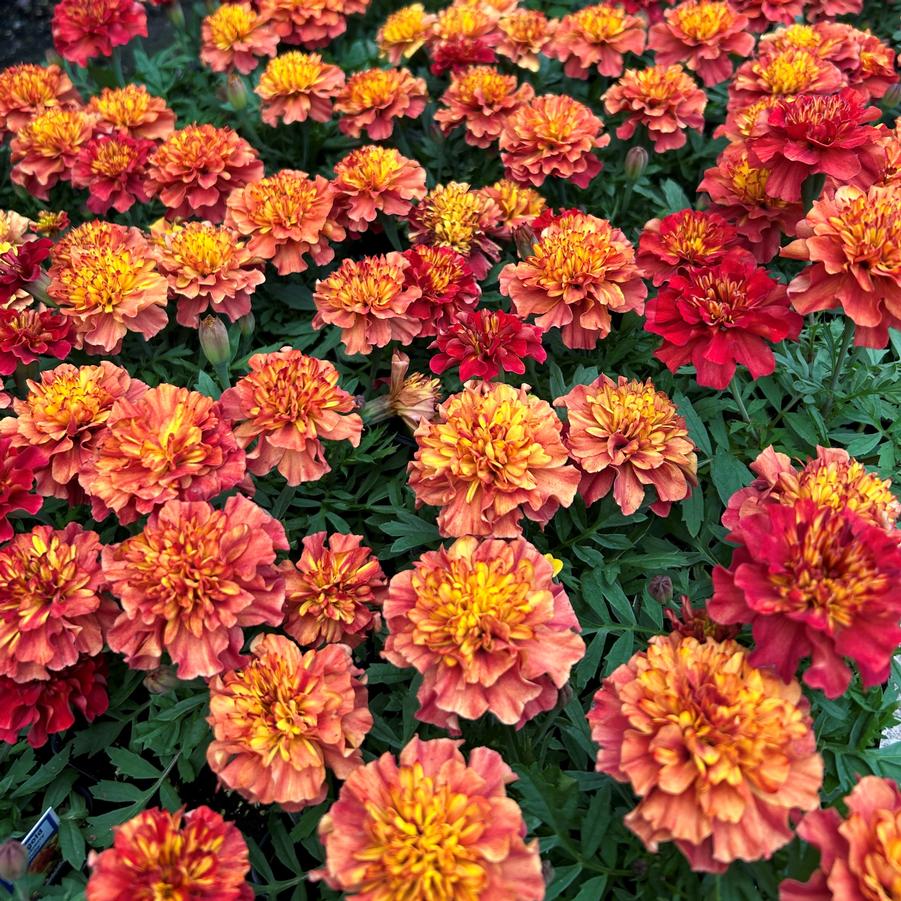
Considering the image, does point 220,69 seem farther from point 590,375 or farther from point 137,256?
point 590,375

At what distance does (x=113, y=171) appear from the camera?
2.48m

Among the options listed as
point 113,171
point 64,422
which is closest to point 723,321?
point 64,422

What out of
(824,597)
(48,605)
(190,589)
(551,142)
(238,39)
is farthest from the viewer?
(238,39)

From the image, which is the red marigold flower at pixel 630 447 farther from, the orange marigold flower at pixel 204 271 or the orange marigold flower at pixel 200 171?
the orange marigold flower at pixel 200 171

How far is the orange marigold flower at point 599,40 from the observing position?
2781mm

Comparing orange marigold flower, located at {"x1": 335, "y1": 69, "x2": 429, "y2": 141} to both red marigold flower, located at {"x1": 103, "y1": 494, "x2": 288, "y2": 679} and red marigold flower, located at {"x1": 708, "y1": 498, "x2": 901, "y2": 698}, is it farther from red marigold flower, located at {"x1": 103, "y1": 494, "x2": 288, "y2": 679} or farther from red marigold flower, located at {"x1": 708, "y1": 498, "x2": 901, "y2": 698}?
red marigold flower, located at {"x1": 708, "y1": 498, "x2": 901, "y2": 698}

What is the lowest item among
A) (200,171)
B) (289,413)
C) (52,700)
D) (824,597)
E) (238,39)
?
(52,700)

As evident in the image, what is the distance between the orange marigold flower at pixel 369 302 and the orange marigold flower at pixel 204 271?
0.82ft

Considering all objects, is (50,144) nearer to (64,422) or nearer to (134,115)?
(134,115)

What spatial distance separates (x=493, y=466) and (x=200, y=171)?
144 cm

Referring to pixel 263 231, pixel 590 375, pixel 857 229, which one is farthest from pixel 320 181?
pixel 857 229

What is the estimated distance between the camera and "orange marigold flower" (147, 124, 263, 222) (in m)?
2.39

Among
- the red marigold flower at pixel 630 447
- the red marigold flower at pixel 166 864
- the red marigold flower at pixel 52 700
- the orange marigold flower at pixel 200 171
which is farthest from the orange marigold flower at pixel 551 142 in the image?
the red marigold flower at pixel 166 864

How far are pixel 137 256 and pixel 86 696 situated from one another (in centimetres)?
111
